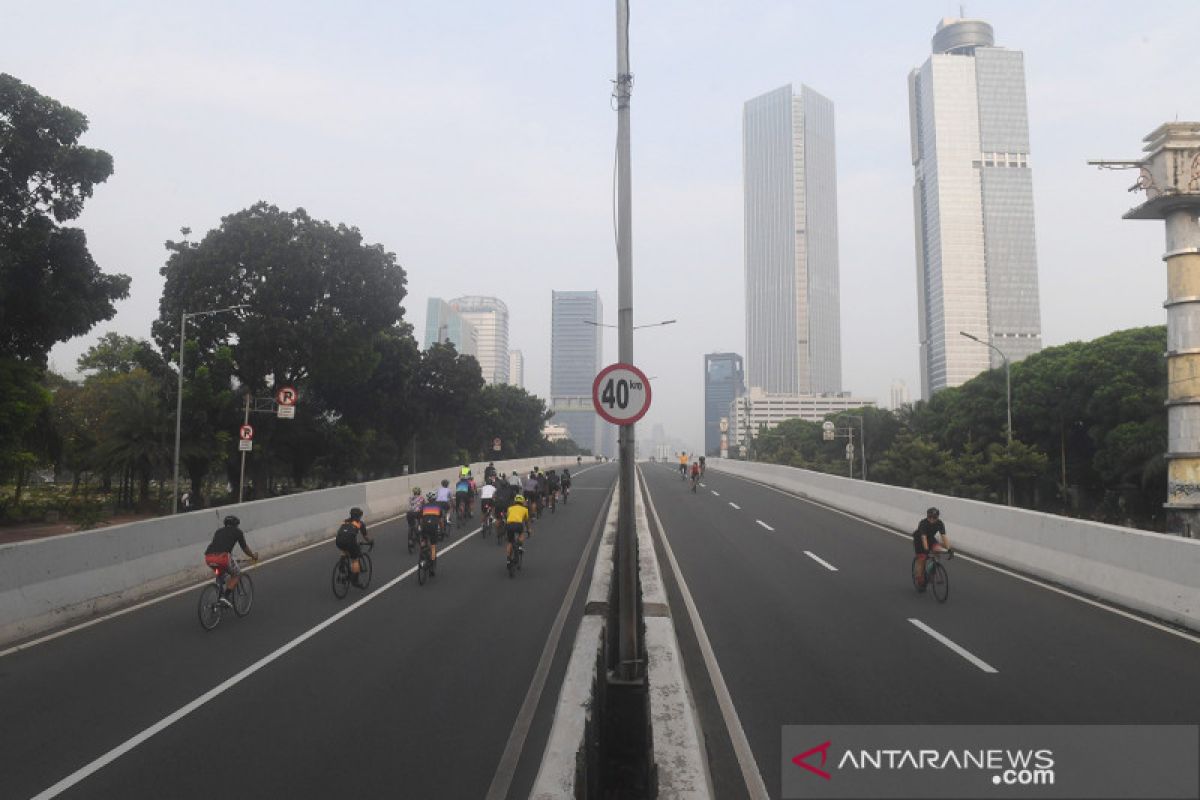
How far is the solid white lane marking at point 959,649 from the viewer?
793cm

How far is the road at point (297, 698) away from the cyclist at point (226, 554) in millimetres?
537

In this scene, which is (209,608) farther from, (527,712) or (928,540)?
(928,540)

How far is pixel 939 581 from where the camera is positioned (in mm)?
11609

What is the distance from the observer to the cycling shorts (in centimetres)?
1035

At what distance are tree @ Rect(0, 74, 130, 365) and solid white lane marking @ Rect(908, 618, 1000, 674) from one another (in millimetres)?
26281

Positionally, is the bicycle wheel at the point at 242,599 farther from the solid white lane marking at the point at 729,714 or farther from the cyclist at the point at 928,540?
the cyclist at the point at 928,540

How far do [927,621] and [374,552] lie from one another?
12.2m

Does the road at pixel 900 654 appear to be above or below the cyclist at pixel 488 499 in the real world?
below

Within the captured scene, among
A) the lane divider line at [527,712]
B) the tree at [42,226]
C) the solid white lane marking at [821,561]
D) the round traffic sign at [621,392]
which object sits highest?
the tree at [42,226]

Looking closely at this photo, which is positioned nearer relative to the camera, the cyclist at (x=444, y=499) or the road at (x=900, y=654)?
the road at (x=900, y=654)

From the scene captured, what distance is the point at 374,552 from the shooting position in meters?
17.2

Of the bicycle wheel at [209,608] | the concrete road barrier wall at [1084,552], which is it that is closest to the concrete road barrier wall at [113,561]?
the bicycle wheel at [209,608]

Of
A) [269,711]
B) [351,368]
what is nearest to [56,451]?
[351,368]

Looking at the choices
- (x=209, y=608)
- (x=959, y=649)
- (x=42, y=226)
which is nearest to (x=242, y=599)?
(x=209, y=608)
